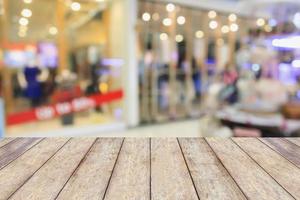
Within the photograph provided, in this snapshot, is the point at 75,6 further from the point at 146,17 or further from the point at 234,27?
the point at 234,27

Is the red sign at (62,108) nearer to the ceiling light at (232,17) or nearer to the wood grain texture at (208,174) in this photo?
the ceiling light at (232,17)

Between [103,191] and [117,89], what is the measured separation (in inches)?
261

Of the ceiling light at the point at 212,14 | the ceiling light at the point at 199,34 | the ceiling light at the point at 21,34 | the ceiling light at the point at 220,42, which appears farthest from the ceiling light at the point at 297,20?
the ceiling light at the point at 21,34

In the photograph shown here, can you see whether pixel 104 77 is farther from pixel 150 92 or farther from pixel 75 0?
pixel 75 0

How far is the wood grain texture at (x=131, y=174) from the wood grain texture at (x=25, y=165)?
1.07 feet

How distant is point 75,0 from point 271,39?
4.28 meters

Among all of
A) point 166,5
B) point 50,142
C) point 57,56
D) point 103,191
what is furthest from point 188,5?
point 103,191

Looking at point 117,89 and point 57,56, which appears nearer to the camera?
point 57,56

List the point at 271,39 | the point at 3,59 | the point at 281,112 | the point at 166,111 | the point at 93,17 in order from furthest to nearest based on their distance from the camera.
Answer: the point at 166,111 < the point at 93,17 < the point at 3,59 < the point at 271,39 < the point at 281,112

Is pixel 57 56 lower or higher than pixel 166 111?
higher

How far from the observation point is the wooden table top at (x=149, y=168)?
107 centimetres

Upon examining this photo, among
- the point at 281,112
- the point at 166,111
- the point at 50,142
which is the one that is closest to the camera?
the point at 50,142

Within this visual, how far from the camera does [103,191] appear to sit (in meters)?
1.07

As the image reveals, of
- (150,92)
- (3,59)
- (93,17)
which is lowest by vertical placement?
(150,92)
